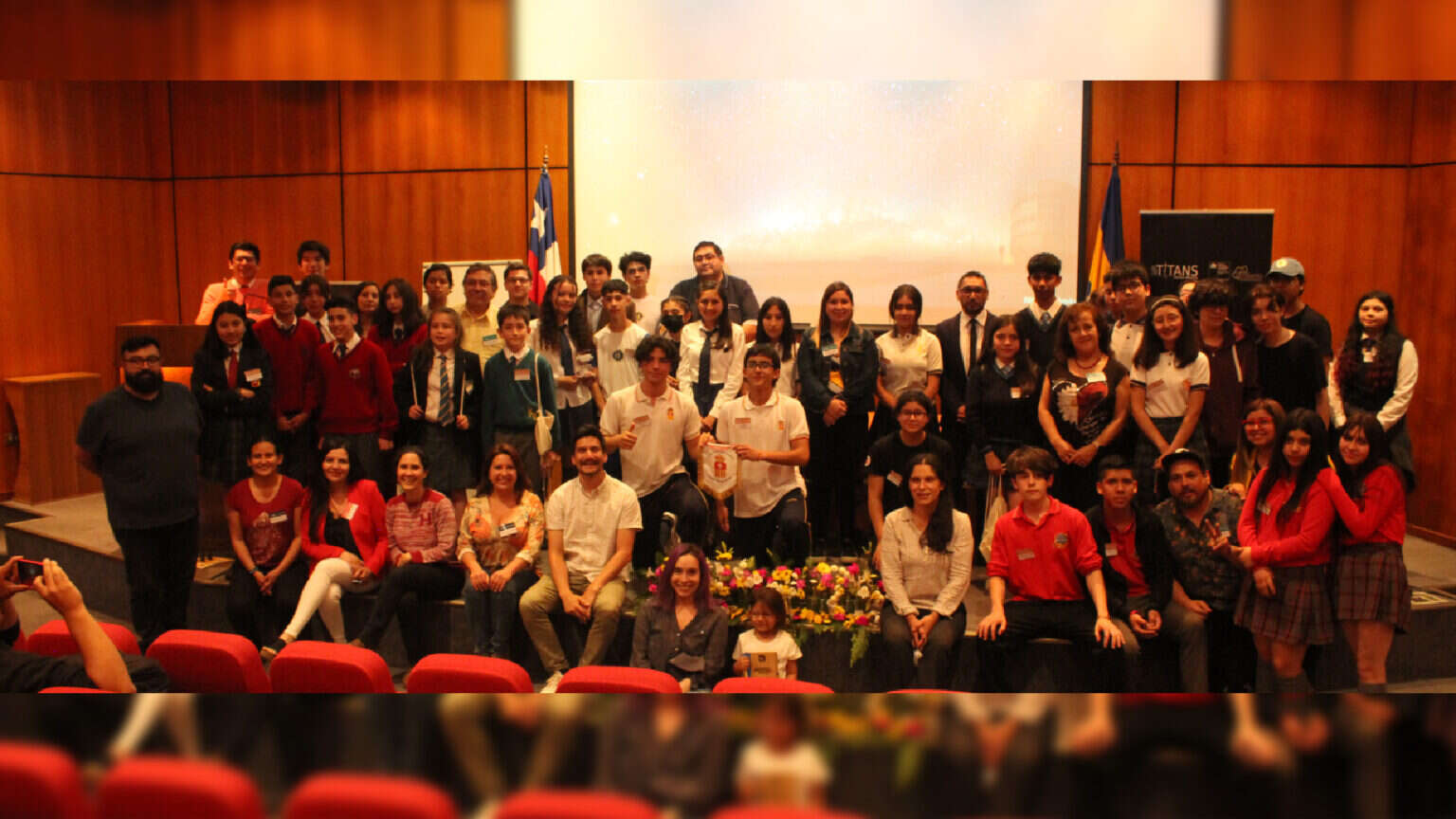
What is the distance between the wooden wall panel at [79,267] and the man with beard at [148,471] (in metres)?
4.19

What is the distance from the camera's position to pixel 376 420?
5516 millimetres

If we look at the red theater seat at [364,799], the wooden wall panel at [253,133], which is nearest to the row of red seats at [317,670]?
the red theater seat at [364,799]

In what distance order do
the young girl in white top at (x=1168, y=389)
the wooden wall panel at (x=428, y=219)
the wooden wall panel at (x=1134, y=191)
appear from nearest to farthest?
the young girl in white top at (x=1168, y=389)
the wooden wall panel at (x=1134, y=191)
the wooden wall panel at (x=428, y=219)

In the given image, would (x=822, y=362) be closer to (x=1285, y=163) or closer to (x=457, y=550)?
(x=457, y=550)

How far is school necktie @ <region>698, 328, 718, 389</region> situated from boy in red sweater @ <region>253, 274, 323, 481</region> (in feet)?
6.26

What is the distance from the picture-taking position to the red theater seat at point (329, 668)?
6.63 feet

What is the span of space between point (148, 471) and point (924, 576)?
3.15 metres

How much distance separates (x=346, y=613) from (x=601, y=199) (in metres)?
4.61

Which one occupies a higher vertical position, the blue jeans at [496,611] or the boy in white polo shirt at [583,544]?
the boy in white polo shirt at [583,544]

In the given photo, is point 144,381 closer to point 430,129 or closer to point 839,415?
point 839,415

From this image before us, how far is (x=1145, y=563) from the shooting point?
4402mm

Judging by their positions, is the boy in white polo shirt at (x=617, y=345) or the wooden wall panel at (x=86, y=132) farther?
the wooden wall panel at (x=86, y=132)

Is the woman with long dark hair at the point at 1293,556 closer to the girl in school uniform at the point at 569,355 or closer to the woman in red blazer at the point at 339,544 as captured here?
the girl in school uniform at the point at 569,355

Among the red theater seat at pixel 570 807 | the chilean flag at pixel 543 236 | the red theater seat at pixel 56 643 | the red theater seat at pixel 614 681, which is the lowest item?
the red theater seat at pixel 56 643
